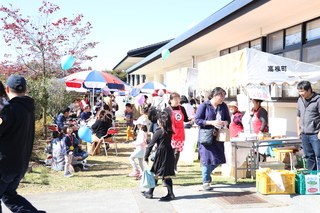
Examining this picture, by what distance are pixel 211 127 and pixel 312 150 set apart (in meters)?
1.95

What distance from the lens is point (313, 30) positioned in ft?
28.6

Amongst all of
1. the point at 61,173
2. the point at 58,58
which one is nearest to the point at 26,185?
the point at 61,173

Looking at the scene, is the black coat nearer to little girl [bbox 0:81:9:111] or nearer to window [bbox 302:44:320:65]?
little girl [bbox 0:81:9:111]

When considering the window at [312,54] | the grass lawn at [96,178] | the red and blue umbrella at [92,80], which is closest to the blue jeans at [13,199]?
the grass lawn at [96,178]

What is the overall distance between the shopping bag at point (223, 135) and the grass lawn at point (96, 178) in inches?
47.9

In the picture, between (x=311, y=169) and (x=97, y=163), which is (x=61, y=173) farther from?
(x=311, y=169)

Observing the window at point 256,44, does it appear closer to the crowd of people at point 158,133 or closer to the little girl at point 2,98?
the crowd of people at point 158,133

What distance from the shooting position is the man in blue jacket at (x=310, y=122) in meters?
5.64

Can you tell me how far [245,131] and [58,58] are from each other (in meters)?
13.5

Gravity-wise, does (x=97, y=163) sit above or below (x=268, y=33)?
below

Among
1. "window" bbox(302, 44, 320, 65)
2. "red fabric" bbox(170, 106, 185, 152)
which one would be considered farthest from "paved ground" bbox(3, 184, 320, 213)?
"window" bbox(302, 44, 320, 65)

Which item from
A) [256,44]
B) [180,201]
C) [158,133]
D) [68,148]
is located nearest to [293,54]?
[256,44]

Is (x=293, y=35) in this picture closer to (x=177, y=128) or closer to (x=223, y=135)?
(x=177, y=128)

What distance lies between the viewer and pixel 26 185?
20.5 feet
